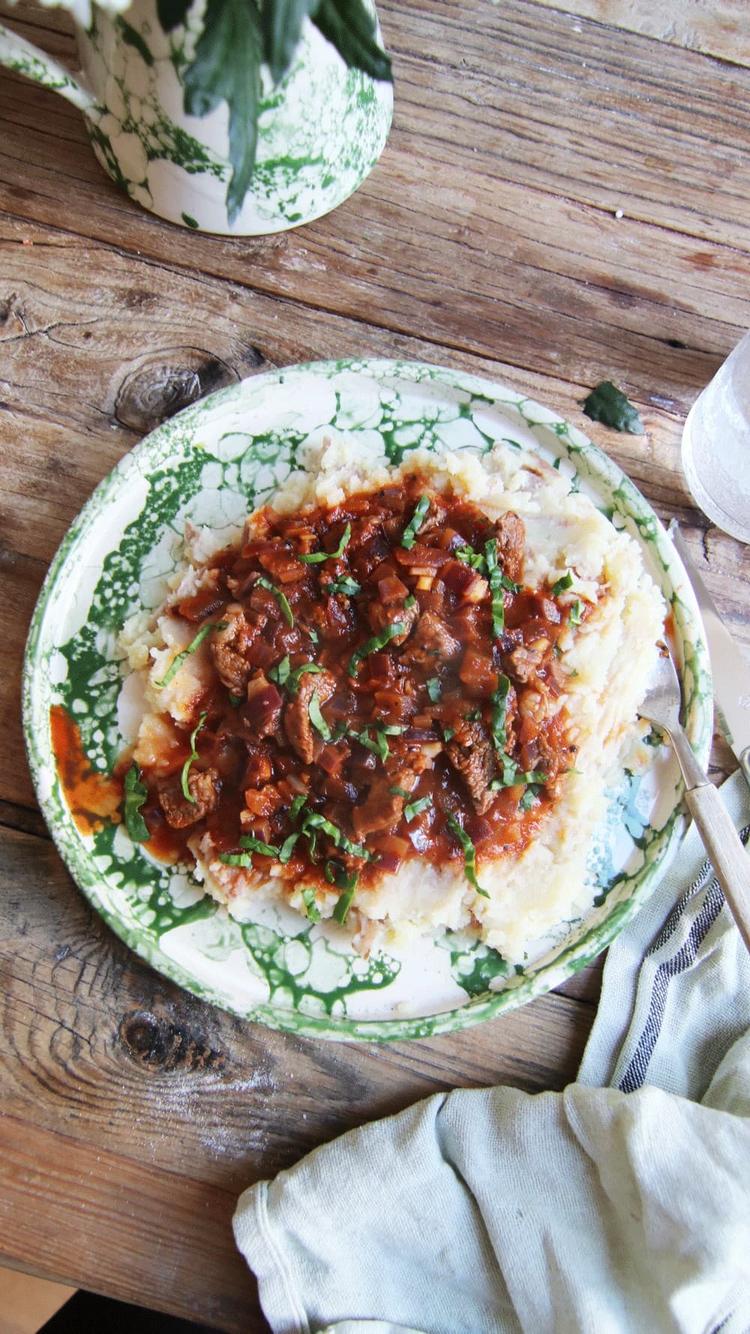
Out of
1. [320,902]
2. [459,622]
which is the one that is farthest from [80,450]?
[320,902]

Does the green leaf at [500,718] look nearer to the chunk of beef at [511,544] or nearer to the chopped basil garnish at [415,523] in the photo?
the chunk of beef at [511,544]

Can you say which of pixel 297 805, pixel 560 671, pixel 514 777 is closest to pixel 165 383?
pixel 297 805

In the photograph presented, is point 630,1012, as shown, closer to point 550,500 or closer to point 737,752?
point 737,752

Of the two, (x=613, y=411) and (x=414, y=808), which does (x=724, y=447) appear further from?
(x=414, y=808)

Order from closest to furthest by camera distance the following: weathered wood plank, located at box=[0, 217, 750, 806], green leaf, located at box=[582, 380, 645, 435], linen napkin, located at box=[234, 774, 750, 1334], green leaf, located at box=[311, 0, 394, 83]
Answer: green leaf, located at box=[311, 0, 394, 83] → linen napkin, located at box=[234, 774, 750, 1334] → weathered wood plank, located at box=[0, 217, 750, 806] → green leaf, located at box=[582, 380, 645, 435]

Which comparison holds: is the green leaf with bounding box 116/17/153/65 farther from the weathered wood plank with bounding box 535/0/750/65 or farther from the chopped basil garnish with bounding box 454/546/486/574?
the weathered wood plank with bounding box 535/0/750/65

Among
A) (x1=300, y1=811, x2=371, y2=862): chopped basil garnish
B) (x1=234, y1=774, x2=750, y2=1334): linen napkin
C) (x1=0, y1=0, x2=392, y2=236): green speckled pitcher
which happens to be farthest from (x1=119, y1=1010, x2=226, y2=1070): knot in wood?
(x1=0, y1=0, x2=392, y2=236): green speckled pitcher
